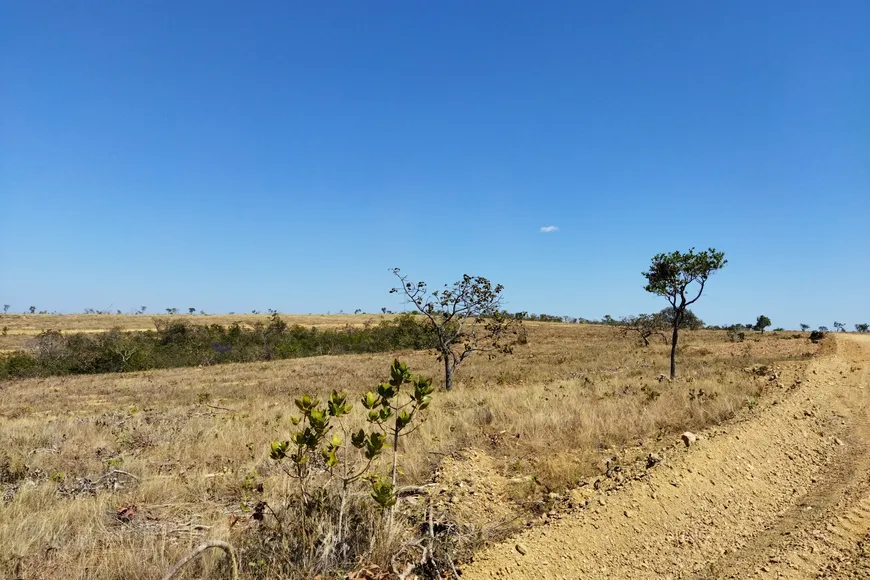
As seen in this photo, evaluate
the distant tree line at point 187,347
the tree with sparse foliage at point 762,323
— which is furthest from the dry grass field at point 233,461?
the tree with sparse foliage at point 762,323

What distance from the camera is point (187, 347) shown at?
4241 centimetres

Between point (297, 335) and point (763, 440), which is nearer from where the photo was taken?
point (763, 440)

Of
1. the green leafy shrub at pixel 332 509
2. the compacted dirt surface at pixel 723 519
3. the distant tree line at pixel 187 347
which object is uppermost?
the green leafy shrub at pixel 332 509

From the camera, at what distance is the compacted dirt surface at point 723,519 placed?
14.7 feet

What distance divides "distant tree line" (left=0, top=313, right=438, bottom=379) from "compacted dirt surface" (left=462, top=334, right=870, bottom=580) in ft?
68.2

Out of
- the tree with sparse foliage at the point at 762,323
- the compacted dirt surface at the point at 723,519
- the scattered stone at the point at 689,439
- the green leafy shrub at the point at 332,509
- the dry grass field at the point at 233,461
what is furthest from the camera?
the tree with sparse foliage at the point at 762,323

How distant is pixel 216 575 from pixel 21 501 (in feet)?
13.2

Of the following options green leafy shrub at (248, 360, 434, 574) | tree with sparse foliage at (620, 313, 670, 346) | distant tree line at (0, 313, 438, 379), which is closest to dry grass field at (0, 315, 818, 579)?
green leafy shrub at (248, 360, 434, 574)

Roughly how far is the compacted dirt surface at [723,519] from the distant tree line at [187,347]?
20.8 metres

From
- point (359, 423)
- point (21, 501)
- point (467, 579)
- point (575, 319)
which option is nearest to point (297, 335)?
point (359, 423)

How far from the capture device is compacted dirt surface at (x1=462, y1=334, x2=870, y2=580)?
14.7 feet

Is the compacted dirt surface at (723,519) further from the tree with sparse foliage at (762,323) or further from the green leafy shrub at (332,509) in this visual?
the tree with sparse foliage at (762,323)

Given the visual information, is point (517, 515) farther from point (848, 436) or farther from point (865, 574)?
point (848, 436)

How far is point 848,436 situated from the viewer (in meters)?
8.41
